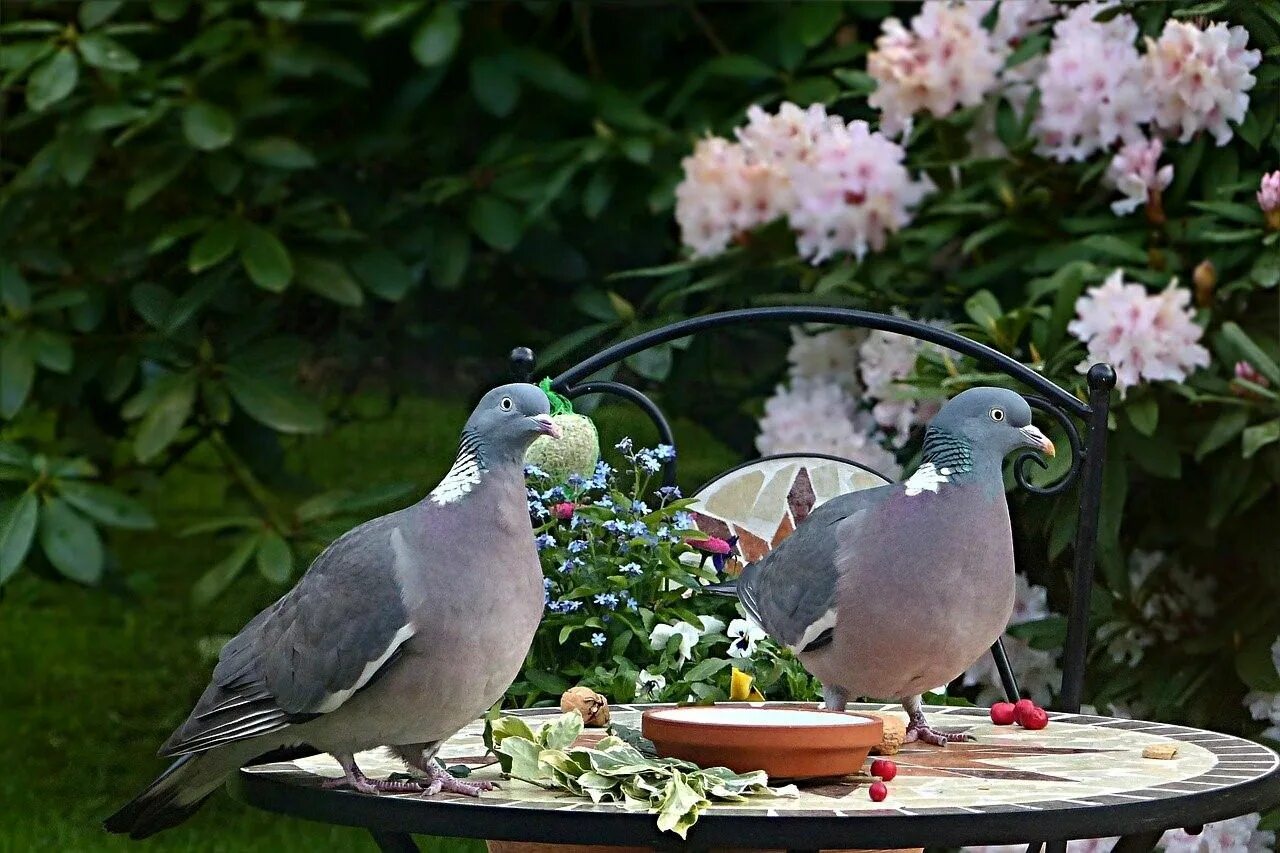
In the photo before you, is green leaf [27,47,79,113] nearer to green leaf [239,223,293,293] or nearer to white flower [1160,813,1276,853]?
green leaf [239,223,293,293]

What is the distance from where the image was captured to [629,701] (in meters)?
2.40

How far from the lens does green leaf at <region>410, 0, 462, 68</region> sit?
3.42 m

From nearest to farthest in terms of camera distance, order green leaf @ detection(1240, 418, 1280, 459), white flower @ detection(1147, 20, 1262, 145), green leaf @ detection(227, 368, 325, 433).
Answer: green leaf @ detection(1240, 418, 1280, 459), white flower @ detection(1147, 20, 1262, 145), green leaf @ detection(227, 368, 325, 433)

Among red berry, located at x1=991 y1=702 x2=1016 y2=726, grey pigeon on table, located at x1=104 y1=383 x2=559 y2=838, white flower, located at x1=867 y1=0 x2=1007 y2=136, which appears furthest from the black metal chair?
white flower, located at x1=867 y1=0 x2=1007 y2=136

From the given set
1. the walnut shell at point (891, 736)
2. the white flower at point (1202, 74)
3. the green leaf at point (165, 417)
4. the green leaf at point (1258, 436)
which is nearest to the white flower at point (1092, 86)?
the white flower at point (1202, 74)

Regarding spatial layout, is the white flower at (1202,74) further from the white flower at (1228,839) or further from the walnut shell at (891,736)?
the walnut shell at (891,736)

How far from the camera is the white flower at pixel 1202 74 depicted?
9.62ft

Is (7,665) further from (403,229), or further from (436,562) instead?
(436,562)

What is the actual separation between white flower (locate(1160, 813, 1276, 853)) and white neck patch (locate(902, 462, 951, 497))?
1.31 m

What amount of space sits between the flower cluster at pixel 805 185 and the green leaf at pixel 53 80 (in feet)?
3.97

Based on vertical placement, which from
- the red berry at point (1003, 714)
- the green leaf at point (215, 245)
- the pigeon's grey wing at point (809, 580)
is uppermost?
the pigeon's grey wing at point (809, 580)

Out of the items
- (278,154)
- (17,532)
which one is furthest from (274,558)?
(278,154)

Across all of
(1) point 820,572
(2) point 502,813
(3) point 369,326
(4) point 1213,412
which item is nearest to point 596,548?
(1) point 820,572

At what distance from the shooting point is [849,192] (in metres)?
3.21
